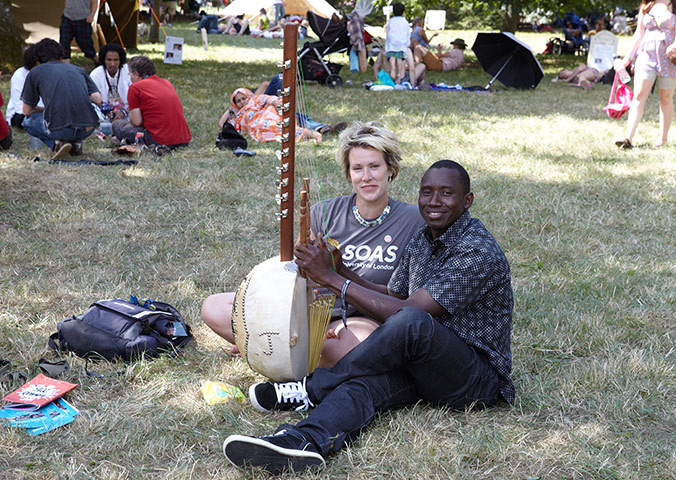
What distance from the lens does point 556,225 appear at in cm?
541

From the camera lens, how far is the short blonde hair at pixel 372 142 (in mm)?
3172

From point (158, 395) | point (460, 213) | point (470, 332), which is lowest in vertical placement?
point (158, 395)

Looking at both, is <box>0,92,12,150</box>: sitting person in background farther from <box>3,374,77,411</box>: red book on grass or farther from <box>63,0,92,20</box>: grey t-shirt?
<box>63,0,92,20</box>: grey t-shirt

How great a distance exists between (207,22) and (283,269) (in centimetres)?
2622

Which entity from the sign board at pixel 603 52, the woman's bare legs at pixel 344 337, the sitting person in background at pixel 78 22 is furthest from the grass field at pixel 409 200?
the sign board at pixel 603 52

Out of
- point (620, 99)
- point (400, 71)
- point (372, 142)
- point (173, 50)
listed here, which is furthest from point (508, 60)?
point (372, 142)

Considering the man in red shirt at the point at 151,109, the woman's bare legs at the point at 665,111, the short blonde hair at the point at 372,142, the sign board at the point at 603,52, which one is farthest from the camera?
the sign board at the point at 603,52

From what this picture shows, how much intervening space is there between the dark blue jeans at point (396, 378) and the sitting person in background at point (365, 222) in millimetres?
350

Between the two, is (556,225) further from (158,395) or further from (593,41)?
(593,41)

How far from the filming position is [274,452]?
238 centimetres

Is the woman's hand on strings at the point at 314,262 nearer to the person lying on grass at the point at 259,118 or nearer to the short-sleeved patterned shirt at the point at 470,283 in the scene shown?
the short-sleeved patterned shirt at the point at 470,283

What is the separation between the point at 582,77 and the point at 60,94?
10.4m

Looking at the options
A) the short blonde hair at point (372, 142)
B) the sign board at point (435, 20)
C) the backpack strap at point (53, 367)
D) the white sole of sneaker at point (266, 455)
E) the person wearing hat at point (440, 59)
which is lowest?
the backpack strap at point (53, 367)

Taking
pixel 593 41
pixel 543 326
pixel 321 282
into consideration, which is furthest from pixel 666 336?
pixel 593 41
